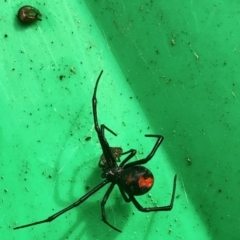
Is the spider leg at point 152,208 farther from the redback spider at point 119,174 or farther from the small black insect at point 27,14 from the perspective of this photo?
the small black insect at point 27,14

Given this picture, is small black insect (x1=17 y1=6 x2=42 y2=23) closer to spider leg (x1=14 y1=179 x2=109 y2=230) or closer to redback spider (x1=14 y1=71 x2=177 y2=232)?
redback spider (x1=14 y1=71 x2=177 y2=232)

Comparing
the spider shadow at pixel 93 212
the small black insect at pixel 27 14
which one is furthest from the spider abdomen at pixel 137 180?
the small black insect at pixel 27 14

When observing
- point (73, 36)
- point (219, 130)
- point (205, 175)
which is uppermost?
point (73, 36)

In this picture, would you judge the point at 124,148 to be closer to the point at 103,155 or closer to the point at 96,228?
the point at 103,155

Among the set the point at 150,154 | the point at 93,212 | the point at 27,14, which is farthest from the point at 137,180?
the point at 27,14

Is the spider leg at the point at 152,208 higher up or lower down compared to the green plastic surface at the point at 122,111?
lower down

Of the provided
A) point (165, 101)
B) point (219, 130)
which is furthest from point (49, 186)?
point (219, 130)

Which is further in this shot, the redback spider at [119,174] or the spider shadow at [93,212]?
the spider shadow at [93,212]
